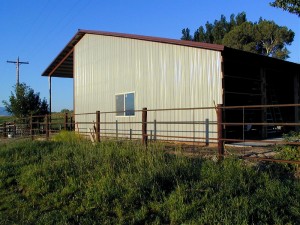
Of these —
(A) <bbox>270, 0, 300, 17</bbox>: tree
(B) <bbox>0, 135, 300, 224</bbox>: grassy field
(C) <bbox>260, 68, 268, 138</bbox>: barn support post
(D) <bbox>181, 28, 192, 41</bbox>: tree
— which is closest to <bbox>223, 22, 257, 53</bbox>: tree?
(D) <bbox>181, 28, 192, 41</bbox>: tree

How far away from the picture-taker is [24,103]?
2633 centimetres

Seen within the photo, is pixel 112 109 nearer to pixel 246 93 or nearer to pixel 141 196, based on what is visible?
pixel 246 93

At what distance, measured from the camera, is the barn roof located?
1213 cm

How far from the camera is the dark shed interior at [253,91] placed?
14.1m

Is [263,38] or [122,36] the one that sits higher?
[263,38]

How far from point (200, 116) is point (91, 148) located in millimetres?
4602

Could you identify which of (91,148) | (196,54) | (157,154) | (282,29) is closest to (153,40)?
(196,54)

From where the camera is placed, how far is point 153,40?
14750 mm

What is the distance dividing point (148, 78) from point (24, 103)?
1447 cm

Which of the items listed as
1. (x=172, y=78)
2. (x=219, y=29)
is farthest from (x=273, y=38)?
(x=172, y=78)

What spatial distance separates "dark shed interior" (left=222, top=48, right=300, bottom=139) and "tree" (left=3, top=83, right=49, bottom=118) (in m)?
16.4

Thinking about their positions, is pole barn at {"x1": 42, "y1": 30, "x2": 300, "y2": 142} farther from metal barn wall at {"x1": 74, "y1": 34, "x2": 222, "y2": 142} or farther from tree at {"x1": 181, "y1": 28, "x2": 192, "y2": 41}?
tree at {"x1": 181, "y1": 28, "x2": 192, "y2": 41}

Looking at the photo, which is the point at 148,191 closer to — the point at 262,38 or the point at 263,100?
the point at 263,100

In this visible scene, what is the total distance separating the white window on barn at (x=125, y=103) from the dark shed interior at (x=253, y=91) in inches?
172
